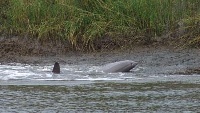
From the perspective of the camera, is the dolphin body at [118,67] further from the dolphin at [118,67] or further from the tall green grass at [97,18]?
the tall green grass at [97,18]

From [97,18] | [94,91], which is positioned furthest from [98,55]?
[94,91]

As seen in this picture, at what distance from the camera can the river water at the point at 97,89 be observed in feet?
38.3

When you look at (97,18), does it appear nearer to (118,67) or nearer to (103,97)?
(118,67)

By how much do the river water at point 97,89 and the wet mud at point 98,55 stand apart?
0.05 m

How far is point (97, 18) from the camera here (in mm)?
19250

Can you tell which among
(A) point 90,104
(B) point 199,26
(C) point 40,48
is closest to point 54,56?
(C) point 40,48

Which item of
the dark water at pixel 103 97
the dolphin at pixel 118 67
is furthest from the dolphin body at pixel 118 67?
the dark water at pixel 103 97

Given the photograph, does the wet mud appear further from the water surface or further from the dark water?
the dark water

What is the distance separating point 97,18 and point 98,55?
3.61ft

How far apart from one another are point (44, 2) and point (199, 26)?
4127 mm

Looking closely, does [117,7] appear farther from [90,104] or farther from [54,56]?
[90,104]

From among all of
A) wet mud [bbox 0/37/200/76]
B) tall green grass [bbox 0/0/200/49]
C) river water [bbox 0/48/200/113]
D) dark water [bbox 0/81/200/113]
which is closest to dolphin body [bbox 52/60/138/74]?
river water [bbox 0/48/200/113]

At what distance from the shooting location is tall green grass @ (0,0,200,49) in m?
19.0

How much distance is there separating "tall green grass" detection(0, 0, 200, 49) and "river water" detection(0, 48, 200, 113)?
1.51 m
